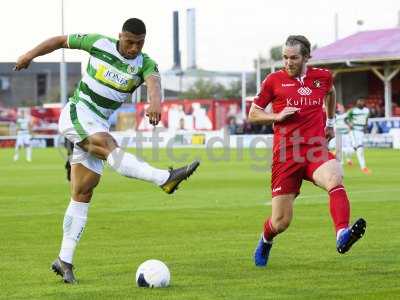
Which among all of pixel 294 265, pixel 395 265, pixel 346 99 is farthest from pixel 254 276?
pixel 346 99

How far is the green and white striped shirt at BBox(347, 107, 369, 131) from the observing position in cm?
3453

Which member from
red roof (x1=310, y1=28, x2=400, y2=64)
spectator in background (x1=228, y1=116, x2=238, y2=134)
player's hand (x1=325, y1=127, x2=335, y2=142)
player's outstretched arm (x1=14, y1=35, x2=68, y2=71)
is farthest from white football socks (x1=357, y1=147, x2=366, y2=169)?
spectator in background (x1=228, y1=116, x2=238, y2=134)

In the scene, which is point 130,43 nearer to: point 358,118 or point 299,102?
point 299,102

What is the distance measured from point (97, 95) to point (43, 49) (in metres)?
0.66

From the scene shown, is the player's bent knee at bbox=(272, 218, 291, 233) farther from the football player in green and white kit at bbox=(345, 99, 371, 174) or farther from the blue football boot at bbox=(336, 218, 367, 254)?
the football player in green and white kit at bbox=(345, 99, 371, 174)

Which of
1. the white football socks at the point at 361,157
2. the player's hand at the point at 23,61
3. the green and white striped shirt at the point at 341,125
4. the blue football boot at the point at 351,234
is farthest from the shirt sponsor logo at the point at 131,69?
the green and white striped shirt at the point at 341,125

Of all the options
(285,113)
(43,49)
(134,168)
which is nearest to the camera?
(134,168)

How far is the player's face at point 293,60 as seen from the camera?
34.4 feet

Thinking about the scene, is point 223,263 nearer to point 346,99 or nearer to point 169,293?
point 169,293

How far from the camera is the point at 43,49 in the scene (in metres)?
9.80

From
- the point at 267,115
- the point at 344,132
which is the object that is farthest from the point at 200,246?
the point at 344,132

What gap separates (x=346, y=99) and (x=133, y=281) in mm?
56504

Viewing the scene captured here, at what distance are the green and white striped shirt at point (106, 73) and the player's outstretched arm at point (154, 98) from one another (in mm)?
84

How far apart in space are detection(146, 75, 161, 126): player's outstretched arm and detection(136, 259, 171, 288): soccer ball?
1.30 metres
